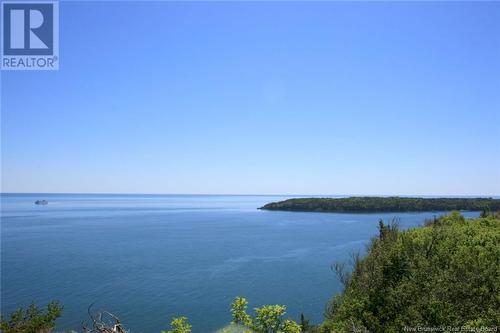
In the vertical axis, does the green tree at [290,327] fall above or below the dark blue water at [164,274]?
above

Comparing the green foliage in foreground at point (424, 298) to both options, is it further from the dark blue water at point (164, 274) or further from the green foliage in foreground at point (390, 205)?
the green foliage in foreground at point (390, 205)

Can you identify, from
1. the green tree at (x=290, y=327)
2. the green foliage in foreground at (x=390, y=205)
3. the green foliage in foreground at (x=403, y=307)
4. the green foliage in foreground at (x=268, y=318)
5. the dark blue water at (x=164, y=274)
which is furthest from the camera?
the green foliage in foreground at (x=390, y=205)

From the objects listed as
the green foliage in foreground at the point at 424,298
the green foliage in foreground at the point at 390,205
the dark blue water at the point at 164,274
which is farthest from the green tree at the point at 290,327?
the green foliage in foreground at the point at 390,205

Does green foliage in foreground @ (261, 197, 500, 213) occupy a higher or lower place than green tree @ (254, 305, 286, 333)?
lower

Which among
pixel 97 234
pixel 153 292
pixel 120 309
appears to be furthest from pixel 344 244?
pixel 97 234

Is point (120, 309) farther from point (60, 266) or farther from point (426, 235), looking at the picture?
point (426, 235)

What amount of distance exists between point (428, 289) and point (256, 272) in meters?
33.0

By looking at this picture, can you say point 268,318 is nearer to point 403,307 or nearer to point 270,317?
point 270,317

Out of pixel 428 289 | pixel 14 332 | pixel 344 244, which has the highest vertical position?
pixel 428 289

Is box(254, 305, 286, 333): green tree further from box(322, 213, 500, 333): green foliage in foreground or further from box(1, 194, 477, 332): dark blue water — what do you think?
box(1, 194, 477, 332): dark blue water

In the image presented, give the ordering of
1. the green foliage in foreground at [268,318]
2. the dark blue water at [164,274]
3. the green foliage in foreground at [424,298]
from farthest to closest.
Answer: the dark blue water at [164,274], the green foliage in foreground at [424,298], the green foliage in foreground at [268,318]

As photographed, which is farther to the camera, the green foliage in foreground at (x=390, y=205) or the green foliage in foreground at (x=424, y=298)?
the green foliage in foreground at (x=390, y=205)

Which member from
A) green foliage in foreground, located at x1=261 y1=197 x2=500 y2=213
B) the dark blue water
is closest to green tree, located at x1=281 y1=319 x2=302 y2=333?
the dark blue water

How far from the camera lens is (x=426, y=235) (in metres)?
34.3
